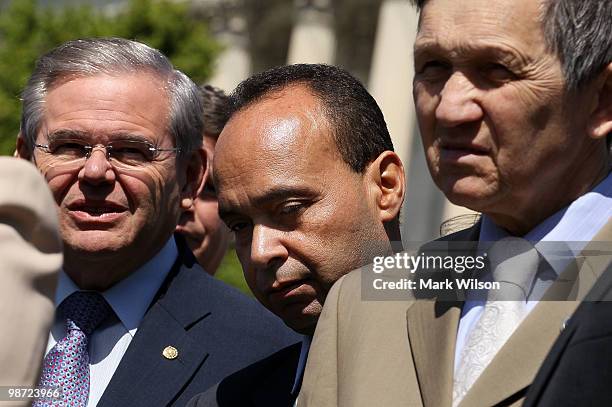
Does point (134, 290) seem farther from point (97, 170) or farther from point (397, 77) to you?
point (397, 77)

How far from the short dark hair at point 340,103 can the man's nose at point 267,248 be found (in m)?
0.39

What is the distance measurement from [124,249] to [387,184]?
131 cm

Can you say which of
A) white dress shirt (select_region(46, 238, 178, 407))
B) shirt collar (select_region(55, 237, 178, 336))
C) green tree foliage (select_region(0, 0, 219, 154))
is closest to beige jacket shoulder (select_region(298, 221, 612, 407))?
white dress shirt (select_region(46, 238, 178, 407))

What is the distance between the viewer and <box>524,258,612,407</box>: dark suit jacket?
327 centimetres

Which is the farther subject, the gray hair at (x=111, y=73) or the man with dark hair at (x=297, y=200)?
the gray hair at (x=111, y=73)

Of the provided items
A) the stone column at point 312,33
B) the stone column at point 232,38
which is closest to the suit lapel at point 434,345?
the stone column at point 312,33

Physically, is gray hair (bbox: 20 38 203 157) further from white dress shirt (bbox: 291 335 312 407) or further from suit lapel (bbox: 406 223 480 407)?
suit lapel (bbox: 406 223 480 407)

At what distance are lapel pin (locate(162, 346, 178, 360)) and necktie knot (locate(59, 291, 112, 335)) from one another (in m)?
→ 0.29

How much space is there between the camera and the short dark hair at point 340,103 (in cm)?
486

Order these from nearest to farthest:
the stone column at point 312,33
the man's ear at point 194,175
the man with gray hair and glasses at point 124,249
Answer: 1. the man with gray hair and glasses at point 124,249
2. the man's ear at point 194,175
3. the stone column at point 312,33

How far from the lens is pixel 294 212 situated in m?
4.63

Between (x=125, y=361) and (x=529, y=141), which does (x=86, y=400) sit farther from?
(x=529, y=141)

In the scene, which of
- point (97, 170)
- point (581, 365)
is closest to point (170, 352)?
point (97, 170)

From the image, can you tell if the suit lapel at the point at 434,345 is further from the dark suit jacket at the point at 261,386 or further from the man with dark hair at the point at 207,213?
the man with dark hair at the point at 207,213
